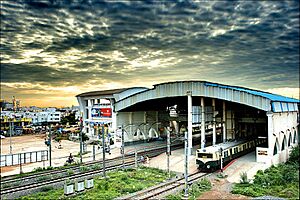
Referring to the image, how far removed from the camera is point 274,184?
25297 millimetres

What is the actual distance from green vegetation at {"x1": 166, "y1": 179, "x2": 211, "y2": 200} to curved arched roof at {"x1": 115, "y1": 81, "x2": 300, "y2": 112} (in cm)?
1096

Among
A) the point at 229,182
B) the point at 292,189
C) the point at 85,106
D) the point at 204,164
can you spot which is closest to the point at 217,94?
the point at 204,164

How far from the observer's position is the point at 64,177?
1014 inches

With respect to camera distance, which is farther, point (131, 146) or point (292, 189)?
point (131, 146)

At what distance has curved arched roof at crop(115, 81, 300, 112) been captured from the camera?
31.0 metres

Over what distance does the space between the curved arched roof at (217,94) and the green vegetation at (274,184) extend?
6.46m

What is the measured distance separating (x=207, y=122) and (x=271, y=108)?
10.3 m

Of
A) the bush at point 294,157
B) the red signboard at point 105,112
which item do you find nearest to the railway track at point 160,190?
the bush at point 294,157

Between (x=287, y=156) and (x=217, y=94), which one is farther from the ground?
(x=217, y=94)

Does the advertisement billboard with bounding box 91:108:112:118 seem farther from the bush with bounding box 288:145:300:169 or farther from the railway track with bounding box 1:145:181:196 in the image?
the bush with bounding box 288:145:300:169

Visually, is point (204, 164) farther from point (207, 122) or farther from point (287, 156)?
point (287, 156)

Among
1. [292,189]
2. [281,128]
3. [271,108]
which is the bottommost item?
[292,189]

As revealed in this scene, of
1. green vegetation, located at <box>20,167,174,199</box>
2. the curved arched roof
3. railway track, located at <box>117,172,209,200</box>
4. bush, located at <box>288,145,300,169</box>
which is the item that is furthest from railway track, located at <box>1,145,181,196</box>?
bush, located at <box>288,145,300,169</box>

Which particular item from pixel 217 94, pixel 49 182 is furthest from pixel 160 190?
pixel 217 94
